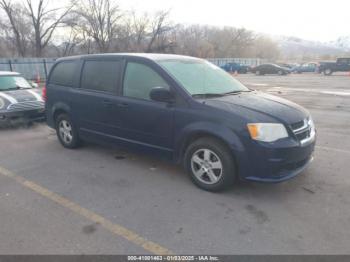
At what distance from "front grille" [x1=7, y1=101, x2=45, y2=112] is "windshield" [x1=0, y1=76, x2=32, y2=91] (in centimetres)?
101

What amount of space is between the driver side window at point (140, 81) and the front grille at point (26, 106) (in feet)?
13.7

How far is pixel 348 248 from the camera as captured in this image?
8.44ft

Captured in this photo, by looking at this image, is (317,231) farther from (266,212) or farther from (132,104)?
(132,104)

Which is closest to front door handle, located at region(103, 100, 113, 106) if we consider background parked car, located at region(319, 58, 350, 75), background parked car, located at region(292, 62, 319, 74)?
background parked car, located at region(319, 58, 350, 75)

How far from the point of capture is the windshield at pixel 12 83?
775 centimetres

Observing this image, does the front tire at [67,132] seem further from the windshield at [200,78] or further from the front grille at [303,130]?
the front grille at [303,130]

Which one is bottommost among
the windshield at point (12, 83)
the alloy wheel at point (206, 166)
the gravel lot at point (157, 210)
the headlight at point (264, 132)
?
the gravel lot at point (157, 210)

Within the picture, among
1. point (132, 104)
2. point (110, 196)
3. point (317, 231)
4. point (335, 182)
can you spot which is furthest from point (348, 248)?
point (132, 104)

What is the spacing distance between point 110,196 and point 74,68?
2.82m

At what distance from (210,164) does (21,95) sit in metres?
6.08

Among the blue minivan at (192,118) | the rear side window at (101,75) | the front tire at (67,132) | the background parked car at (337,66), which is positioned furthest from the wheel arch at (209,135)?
the background parked car at (337,66)

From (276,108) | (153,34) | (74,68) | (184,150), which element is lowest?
(184,150)

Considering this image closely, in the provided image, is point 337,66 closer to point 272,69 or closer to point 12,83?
point 272,69

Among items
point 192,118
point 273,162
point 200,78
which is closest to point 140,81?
point 200,78
